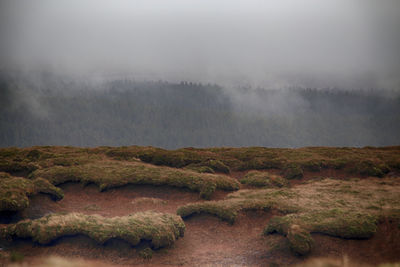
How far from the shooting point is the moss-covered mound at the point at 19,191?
69.8 feet

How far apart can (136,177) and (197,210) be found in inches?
315

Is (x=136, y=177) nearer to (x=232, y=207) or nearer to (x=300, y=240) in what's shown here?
(x=232, y=207)

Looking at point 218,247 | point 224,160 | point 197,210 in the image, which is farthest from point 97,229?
point 224,160

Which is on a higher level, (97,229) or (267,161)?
(267,161)

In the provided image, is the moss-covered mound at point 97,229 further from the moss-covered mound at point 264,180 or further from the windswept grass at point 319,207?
the moss-covered mound at point 264,180

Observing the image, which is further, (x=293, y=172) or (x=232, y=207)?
(x=293, y=172)

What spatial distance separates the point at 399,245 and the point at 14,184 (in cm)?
2287

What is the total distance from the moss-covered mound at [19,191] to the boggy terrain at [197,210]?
72 millimetres

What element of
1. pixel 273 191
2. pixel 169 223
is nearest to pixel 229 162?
pixel 273 191

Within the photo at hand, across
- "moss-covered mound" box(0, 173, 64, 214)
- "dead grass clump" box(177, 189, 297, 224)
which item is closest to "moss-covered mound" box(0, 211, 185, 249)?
"moss-covered mound" box(0, 173, 64, 214)

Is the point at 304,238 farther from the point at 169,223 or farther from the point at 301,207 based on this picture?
the point at 169,223

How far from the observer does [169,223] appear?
20859 mm

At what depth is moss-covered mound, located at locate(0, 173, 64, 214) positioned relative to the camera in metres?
21.3

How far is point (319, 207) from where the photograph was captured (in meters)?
24.0
